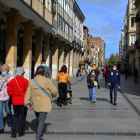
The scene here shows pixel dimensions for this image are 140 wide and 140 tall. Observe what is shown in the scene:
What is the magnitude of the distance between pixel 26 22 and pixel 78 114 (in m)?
13.8

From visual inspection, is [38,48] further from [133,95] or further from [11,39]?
[133,95]

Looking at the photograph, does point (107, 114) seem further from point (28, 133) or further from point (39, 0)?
point (39, 0)

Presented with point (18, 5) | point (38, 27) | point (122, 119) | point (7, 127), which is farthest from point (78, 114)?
point (38, 27)

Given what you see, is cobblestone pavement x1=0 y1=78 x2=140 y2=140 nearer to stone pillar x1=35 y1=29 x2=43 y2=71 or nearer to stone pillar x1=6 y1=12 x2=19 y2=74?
stone pillar x1=6 y1=12 x2=19 y2=74

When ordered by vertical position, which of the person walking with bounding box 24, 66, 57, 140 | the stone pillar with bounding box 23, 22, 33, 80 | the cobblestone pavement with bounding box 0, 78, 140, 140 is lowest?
the cobblestone pavement with bounding box 0, 78, 140, 140

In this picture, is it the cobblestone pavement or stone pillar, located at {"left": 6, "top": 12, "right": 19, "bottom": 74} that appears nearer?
the cobblestone pavement

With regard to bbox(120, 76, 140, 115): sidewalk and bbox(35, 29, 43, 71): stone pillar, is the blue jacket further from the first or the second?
bbox(35, 29, 43, 71): stone pillar

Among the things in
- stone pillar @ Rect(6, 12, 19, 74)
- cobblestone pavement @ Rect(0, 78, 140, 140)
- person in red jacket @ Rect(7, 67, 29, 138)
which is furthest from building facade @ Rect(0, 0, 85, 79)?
person in red jacket @ Rect(7, 67, 29, 138)

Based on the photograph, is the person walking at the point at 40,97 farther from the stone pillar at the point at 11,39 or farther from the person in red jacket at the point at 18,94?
the stone pillar at the point at 11,39

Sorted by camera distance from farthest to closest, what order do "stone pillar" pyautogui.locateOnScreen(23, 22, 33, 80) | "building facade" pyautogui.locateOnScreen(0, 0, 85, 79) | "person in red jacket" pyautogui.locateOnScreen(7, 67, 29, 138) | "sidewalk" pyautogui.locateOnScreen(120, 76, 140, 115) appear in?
"stone pillar" pyautogui.locateOnScreen(23, 22, 33, 80) → "building facade" pyautogui.locateOnScreen(0, 0, 85, 79) → "sidewalk" pyautogui.locateOnScreen(120, 76, 140, 115) → "person in red jacket" pyautogui.locateOnScreen(7, 67, 29, 138)

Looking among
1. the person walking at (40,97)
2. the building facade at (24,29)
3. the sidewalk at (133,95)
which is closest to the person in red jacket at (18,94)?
the person walking at (40,97)

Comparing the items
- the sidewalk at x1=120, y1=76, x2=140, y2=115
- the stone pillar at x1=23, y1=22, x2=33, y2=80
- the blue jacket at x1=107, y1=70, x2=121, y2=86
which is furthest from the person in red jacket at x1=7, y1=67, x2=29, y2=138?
the stone pillar at x1=23, y1=22, x2=33, y2=80

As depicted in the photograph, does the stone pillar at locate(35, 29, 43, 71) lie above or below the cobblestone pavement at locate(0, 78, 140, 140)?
above

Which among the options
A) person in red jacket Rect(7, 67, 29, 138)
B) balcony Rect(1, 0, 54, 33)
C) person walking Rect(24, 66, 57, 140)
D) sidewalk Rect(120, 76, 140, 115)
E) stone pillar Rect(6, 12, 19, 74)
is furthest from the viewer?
stone pillar Rect(6, 12, 19, 74)
